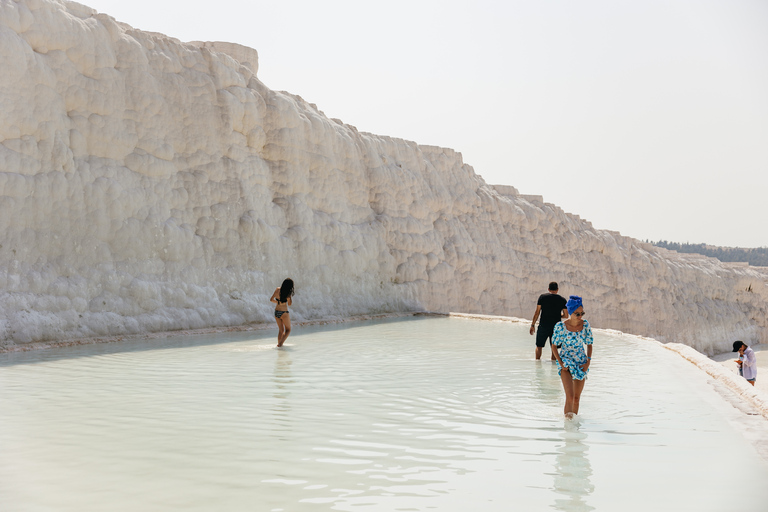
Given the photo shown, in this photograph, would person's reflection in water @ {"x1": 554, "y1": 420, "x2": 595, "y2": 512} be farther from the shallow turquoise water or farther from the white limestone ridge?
the white limestone ridge

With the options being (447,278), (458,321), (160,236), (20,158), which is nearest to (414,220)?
(447,278)

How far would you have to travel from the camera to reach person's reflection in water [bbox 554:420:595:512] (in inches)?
157

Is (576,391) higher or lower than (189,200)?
lower

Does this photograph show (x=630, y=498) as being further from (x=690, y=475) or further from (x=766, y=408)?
(x=766, y=408)

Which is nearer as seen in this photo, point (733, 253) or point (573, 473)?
point (573, 473)

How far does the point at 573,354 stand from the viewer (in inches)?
250

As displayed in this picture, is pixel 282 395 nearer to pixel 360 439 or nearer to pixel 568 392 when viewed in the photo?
pixel 360 439

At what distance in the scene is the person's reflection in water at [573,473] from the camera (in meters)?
3.99

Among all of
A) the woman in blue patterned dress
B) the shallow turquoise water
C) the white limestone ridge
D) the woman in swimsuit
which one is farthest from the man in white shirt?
the white limestone ridge

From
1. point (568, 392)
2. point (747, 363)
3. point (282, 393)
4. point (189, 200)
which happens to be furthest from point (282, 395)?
point (189, 200)

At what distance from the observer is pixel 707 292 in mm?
39562

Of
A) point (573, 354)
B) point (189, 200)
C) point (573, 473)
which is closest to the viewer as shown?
point (573, 473)

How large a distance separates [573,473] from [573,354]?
193cm

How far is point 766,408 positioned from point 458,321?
13.2m
